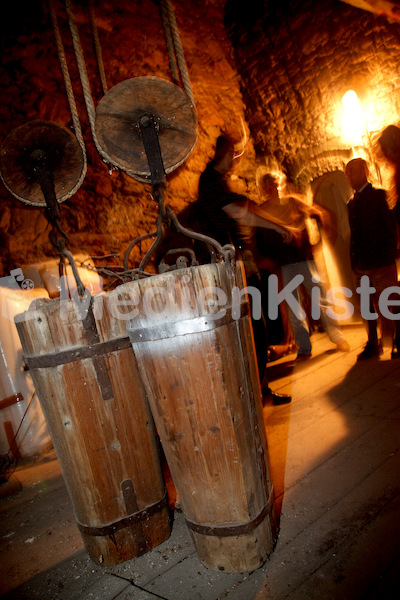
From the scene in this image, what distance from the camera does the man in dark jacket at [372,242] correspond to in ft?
13.0

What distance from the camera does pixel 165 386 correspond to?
1434 mm

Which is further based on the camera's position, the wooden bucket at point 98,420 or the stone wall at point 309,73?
the stone wall at point 309,73

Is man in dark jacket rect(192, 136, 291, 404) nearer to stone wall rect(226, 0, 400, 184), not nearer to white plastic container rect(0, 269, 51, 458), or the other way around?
white plastic container rect(0, 269, 51, 458)

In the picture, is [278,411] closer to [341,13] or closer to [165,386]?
[165,386]

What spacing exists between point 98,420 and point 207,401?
0.60 meters

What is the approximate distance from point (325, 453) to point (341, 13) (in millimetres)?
5829

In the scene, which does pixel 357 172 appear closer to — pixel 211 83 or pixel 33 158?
pixel 211 83

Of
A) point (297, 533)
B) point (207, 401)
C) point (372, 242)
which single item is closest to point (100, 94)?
point (372, 242)

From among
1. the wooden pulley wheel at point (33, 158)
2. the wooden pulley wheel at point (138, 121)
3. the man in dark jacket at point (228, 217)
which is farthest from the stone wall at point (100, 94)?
the wooden pulley wheel at point (138, 121)

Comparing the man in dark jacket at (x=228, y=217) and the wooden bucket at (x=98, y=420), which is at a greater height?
the man in dark jacket at (x=228, y=217)

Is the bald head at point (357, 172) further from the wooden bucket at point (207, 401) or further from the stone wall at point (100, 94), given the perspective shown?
the wooden bucket at point (207, 401)

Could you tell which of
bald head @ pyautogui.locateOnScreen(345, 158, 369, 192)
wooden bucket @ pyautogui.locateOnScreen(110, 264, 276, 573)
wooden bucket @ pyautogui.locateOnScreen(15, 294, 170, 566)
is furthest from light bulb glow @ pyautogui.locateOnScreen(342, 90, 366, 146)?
wooden bucket @ pyautogui.locateOnScreen(15, 294, 170, 566)

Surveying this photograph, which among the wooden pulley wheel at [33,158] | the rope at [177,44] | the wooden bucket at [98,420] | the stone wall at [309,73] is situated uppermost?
the stone wall at [309,73]

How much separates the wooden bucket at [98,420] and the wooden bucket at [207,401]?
227 millimetres
